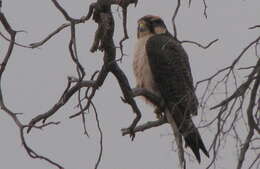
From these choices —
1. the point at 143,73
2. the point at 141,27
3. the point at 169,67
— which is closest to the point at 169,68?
the point at 169,67

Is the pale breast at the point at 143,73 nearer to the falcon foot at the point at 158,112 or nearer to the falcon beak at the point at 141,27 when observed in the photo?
the falcon foot at the point at 158,112

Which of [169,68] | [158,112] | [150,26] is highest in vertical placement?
[150,26]

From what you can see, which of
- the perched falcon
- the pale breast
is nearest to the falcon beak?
the perched falcon

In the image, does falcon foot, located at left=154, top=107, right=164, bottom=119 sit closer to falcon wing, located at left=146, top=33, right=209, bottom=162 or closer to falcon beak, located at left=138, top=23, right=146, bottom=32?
falcon wing, located at left=146, top=33, right=209, bottom=162

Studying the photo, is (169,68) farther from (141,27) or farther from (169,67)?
(141,27)

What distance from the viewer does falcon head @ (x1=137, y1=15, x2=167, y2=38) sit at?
743cm

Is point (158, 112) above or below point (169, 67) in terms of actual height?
below

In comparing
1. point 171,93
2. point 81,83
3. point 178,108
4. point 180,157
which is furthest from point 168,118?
point 81,83

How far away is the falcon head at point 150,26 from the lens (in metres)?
7.43

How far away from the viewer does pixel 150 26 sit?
746 centimetres

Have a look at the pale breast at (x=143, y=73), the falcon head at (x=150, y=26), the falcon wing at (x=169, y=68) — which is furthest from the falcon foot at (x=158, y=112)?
the falcon head at (x=150, y=26)

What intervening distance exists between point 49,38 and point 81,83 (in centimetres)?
41

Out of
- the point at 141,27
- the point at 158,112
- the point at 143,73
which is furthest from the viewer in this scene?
the point at 141,27

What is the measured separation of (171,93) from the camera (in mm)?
6699
